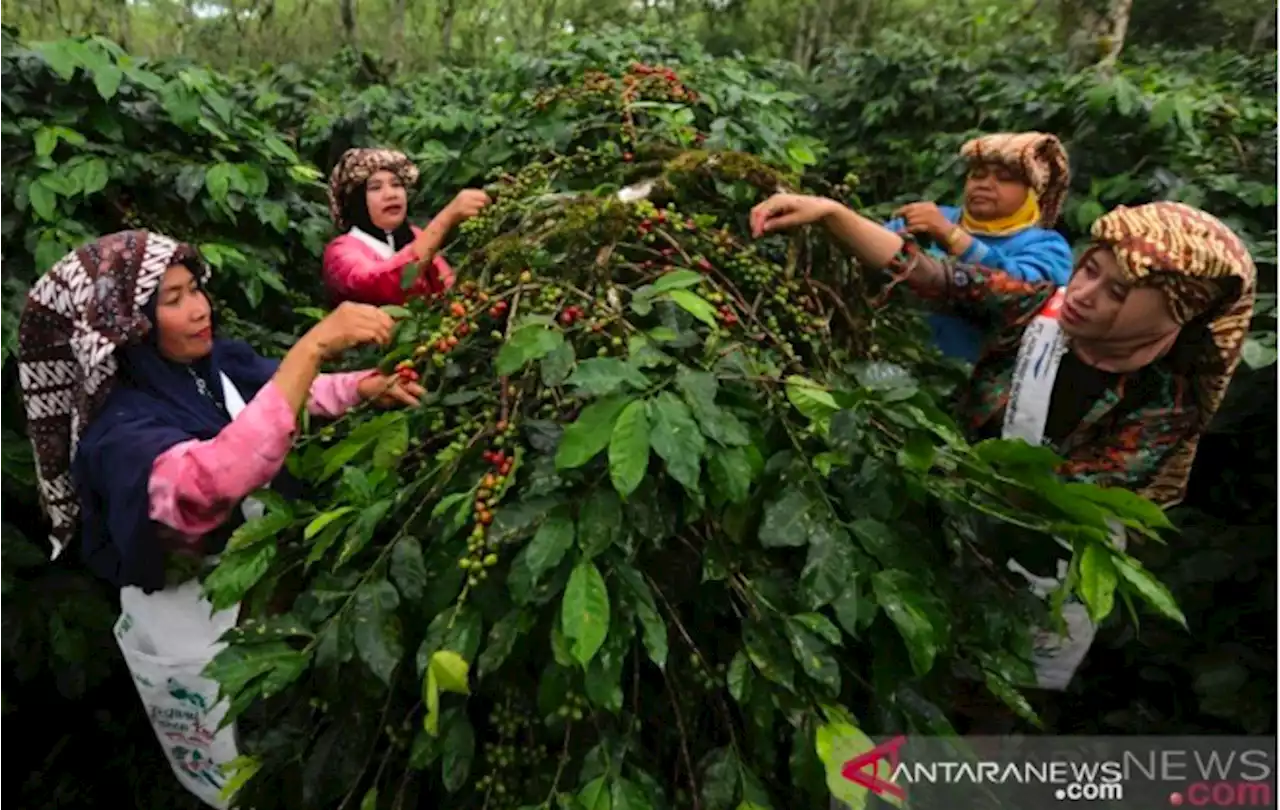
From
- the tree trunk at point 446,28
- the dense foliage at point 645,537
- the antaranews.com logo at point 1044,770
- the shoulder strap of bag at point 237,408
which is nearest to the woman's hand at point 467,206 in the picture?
the dense foliage at point 645,537

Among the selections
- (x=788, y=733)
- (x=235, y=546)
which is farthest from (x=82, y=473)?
(x=788, y=733)

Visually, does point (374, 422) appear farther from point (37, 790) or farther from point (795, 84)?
point (795, 84)

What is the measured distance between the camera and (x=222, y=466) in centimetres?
159

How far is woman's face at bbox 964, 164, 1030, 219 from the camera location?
2547 millimetres

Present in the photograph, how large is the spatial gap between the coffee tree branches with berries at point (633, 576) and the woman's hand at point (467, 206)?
864mm

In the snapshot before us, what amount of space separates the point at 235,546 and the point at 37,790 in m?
2.28

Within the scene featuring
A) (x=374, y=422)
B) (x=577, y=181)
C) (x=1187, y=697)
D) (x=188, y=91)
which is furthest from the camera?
(x=188, y=91)

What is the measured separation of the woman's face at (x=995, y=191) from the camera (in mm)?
2547

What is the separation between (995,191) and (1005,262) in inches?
10.9

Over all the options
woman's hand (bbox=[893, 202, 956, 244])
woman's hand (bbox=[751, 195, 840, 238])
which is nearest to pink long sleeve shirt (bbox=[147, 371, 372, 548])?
woman's hand (bbox=[751, 195, 840, 238])

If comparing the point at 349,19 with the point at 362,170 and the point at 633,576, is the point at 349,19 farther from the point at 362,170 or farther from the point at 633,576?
the point at 633,576

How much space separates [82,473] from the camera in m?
1.82

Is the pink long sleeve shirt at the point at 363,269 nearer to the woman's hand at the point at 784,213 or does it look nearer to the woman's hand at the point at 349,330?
the woman's hand at the point at 349,330

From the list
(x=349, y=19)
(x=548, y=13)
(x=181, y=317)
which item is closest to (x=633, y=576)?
(x=181, y=317)
